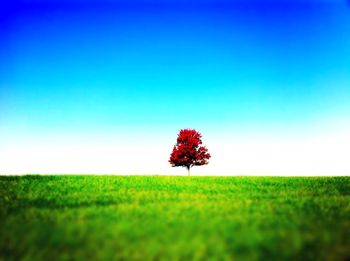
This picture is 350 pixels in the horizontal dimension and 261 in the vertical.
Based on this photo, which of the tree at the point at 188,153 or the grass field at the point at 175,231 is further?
the tree at the point at 188,153

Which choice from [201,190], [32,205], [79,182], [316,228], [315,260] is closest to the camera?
[315,260]

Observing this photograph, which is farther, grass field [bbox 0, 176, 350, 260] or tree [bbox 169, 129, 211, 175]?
tree [bbox 169, 129, 211, 175]

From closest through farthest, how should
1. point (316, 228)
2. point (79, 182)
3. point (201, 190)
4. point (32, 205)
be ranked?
point (316, 228)
point (32, 205)
point (201, 190)
point (79, 182)

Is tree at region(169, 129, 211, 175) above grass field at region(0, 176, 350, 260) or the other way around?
above

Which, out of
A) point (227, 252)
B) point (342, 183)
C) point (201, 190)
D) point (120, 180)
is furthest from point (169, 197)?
point (342, 183)

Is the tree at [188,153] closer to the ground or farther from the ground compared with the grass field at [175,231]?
farther from the ground

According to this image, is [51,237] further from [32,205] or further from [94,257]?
[32,205]

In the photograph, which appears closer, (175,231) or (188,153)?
(175,231)

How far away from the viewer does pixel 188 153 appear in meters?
46.5

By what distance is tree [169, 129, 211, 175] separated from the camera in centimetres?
4641

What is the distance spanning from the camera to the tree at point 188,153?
46.4 metres

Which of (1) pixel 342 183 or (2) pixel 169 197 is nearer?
(2) pixel 169 197

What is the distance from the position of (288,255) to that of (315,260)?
567mm

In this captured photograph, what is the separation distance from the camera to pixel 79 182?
23.8 m
